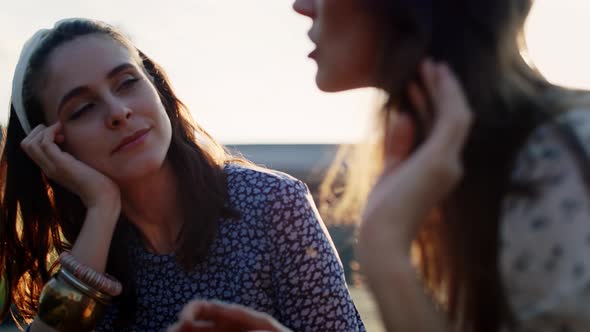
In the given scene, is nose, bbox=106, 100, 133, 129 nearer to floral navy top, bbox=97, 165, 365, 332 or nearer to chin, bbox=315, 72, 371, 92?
floral navy top, bbox=97, 165, 365, 332

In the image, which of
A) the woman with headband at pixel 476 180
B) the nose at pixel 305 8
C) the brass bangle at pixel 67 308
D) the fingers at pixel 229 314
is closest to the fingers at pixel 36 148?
the brass bangle at pixel 67 308

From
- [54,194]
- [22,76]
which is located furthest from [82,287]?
[22,76]

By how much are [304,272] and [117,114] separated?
0.74m

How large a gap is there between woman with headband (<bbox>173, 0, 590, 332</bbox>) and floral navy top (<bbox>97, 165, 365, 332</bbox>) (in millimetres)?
1021

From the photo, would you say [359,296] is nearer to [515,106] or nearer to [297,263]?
[297,263]

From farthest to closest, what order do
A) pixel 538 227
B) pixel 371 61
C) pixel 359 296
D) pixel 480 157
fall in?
pixel 359 296 < pixel 371 61 < pixel 480 157 < pixel 538 227

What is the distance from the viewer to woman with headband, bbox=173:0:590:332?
1281mm

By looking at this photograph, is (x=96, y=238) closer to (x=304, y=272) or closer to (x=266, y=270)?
(x=266, y=270)

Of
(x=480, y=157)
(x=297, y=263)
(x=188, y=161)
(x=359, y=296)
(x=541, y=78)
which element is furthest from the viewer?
(x=359, y=296)

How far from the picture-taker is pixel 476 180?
1.39 m

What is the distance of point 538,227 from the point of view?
1289 mm

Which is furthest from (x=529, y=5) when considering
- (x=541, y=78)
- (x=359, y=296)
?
(x=359, y=296)

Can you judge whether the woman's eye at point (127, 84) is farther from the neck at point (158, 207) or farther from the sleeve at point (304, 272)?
the sleeve at point (304, 272)

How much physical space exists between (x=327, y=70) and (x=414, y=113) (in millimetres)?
311
